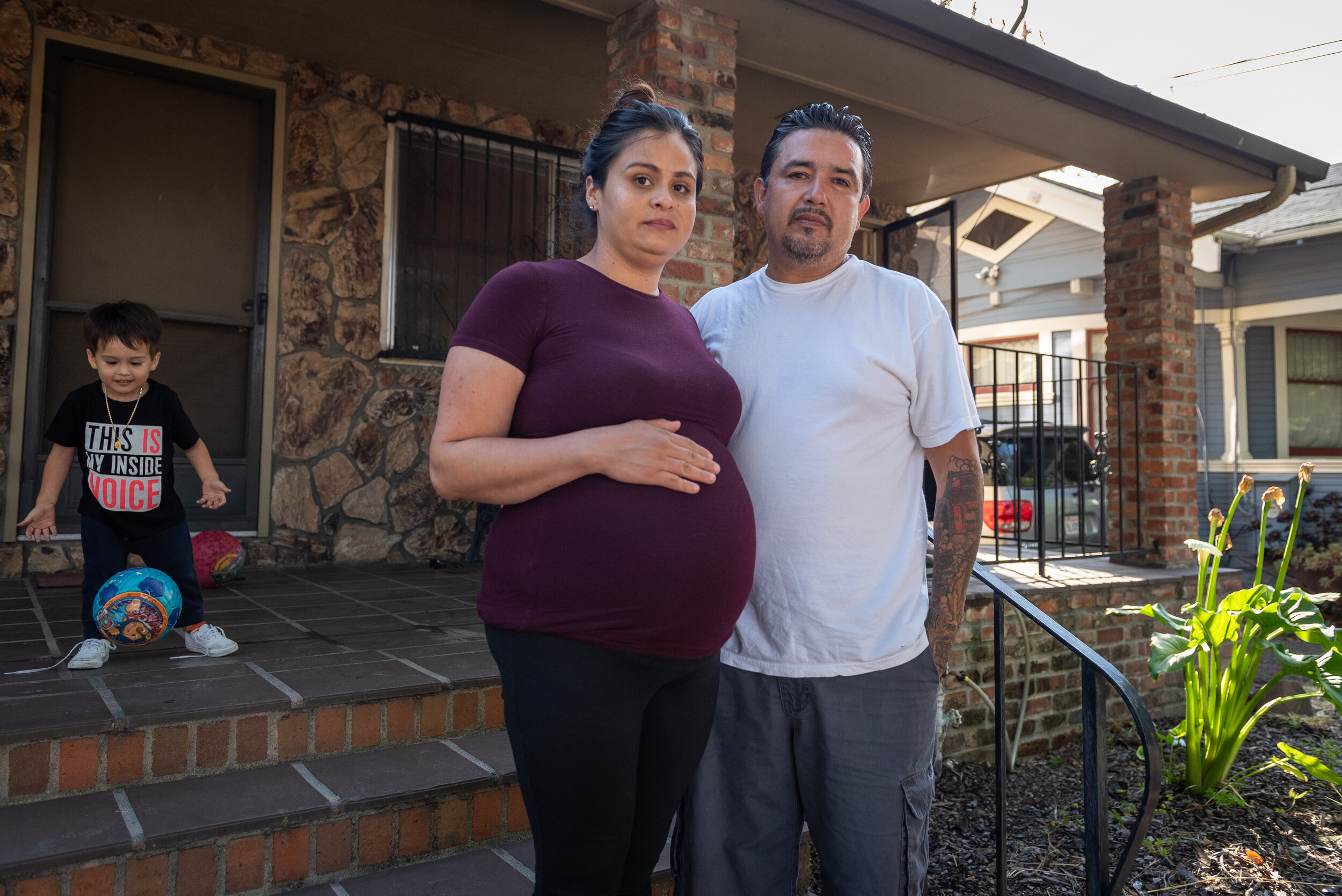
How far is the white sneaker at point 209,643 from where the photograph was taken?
107 inches

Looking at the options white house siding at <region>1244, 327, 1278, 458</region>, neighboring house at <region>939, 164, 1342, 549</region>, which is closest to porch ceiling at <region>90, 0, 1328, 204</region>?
neighboring house at <region>939, 164, 1342, 549</region>

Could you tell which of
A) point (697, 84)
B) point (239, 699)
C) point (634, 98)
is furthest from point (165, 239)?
point (634, 98)

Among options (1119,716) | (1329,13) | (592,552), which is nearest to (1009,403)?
(1119,716)

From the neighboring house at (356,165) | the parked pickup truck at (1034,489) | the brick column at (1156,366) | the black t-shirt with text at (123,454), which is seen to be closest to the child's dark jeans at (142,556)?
the black t-shirt with text at (123,454)

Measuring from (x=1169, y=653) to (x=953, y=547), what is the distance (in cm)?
224

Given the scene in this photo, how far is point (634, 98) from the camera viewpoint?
148cm

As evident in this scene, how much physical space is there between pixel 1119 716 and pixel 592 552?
459 centimetres

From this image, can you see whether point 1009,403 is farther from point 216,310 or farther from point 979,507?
point 979,507

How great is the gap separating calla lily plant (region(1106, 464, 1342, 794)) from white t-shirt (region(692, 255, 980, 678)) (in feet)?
7.35

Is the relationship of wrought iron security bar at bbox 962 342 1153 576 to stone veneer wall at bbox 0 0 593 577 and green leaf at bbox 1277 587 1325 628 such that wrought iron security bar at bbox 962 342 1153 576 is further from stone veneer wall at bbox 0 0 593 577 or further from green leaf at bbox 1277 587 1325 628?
stone veneer wall at bbox 0 0 593 577

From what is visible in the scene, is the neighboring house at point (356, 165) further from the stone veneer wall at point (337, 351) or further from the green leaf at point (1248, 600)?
the green leaf at point (1248, 600)

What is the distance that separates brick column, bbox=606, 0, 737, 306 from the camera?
3166 millimetres

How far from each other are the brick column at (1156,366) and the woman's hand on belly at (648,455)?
473cm

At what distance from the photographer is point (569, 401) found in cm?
121
